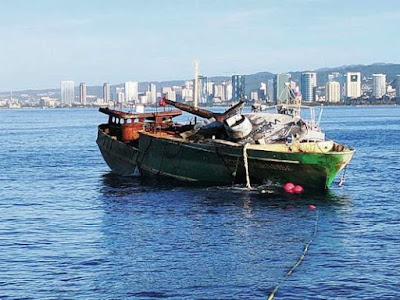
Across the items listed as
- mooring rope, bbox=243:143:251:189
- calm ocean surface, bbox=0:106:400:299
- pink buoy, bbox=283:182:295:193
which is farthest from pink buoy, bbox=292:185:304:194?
mooring rope, bbox=243:143:251:189

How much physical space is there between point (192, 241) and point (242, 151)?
14.3m

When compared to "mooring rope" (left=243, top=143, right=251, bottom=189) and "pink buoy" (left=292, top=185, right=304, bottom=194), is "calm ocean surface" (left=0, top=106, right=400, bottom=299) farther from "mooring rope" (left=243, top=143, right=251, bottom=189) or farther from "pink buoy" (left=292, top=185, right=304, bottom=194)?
"pink buoy" (left=292, top=185, right=304, bottom=194)

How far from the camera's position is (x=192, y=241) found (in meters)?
32.4

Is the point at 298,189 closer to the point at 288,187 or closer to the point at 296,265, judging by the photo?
the point at 288,187

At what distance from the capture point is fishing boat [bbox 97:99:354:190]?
148ft

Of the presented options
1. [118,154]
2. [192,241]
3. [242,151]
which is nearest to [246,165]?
[242,151]

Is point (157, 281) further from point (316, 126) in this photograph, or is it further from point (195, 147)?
point (316, 126)

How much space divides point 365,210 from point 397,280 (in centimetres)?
1549

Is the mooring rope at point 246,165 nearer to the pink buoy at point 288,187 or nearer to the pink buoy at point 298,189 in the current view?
the pink buoy at point 288,187

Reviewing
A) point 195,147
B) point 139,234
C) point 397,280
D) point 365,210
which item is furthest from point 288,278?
→ point 195,147

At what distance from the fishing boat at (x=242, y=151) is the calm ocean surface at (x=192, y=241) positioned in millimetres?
1460

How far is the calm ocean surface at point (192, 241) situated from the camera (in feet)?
82.5

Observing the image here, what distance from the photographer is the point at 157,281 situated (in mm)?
25844

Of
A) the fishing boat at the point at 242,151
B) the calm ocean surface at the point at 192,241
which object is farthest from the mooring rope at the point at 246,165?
the calm ocean surface at the point at 192,241
